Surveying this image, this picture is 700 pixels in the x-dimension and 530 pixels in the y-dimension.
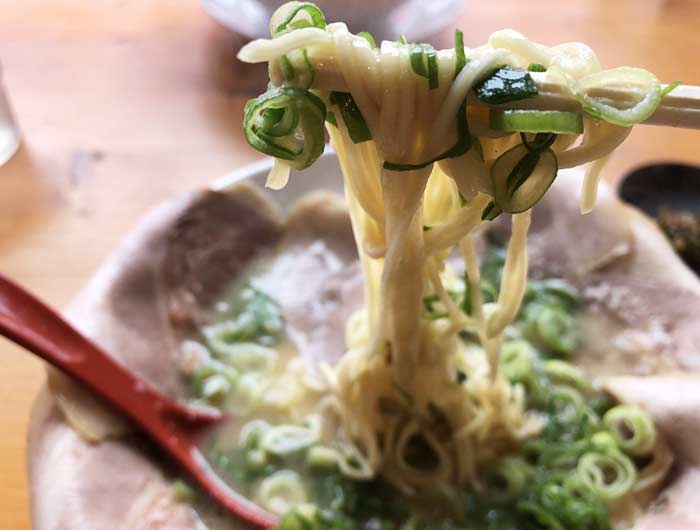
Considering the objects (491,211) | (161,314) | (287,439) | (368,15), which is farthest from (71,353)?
(368,15)

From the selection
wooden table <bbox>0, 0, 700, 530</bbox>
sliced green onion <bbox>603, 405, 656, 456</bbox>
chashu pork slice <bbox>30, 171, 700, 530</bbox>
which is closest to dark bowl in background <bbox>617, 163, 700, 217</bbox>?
wooden table <bbox>0, 0, 700, 530</bbox>

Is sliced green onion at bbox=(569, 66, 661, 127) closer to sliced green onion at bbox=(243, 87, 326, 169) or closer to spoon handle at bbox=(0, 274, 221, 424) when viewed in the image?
sliced green onion at bbox=(243, 87, 326, 169)

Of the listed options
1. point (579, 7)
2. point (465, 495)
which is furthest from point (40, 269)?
point (579, 7)

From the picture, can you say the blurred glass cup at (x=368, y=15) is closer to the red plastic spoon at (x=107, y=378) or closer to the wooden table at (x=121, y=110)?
the wooden table at (x=121, y=110)

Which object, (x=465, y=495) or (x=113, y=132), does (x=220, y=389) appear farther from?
(x=113, y=132)

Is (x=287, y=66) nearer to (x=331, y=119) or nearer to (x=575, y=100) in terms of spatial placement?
(x=331, y=119)
